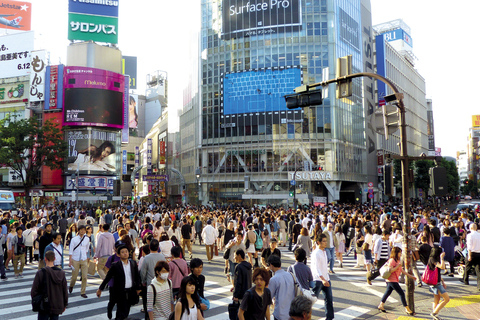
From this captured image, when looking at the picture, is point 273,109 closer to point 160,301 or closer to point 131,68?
point 160,301

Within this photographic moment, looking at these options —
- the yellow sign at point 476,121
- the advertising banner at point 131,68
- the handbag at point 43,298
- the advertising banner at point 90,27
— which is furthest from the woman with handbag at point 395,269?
the advertising banner at point 131,68

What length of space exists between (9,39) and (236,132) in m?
52.2

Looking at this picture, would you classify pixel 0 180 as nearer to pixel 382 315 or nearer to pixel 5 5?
pixel 5 5

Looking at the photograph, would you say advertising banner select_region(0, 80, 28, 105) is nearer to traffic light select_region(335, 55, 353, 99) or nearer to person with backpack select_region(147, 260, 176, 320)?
traffic light select_region(335, 55, 353, 99)

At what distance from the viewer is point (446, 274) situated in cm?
1416

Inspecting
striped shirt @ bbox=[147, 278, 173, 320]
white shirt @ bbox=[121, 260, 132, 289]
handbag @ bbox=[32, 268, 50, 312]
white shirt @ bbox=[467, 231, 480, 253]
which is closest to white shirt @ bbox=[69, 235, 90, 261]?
white shirt @ bbox=[121, 260, 132, 289]

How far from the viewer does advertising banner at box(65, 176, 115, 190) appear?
66375mm

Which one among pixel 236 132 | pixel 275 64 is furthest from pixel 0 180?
pixel 275 64

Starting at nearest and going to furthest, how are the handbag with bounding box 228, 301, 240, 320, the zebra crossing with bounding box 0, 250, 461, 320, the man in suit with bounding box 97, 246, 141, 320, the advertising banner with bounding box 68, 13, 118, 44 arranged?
the handbag with bounding box 228, 301, 240, 320 < the man in suit with bounding box 97, 246, 141, 320 < the zebra crossing with bounding box 0, 250, 461, 320 < the advertising banner with bounding box 68, 13, 118, 44

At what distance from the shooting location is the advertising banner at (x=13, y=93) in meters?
76.0

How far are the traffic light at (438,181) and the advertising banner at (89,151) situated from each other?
64.6 m

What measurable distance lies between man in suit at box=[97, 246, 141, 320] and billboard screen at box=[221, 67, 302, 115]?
47.1 metres

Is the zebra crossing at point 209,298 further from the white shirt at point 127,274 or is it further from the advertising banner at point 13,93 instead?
the advertising banner at point 13,93

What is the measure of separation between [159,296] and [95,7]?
252 ft
